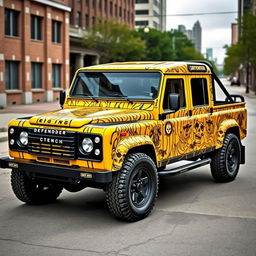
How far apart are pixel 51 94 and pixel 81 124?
35.7 meters

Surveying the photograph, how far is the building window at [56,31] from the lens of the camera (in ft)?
141

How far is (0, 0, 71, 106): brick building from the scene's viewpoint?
35.7m

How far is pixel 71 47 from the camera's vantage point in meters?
52.5

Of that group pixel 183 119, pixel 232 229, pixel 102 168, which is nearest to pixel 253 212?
pixel 232 229

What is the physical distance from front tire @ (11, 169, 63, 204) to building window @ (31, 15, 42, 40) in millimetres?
32884

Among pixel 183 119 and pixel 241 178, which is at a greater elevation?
pixel 183 119

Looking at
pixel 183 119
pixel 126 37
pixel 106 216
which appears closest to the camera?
pixel 106 216

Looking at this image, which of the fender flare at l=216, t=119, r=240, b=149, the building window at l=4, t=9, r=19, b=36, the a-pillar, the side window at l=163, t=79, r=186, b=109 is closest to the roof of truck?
the side window at l=163, t=79, r=186, b=109

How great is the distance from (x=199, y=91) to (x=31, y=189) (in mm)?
3307

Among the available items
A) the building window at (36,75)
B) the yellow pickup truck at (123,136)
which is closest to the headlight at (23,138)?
the yellow pickup truck at (123,136)

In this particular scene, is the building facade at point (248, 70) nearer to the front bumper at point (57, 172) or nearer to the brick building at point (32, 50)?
the brick building at point (32, 50)

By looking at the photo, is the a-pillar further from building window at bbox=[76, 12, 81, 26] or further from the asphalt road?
the asphalt road

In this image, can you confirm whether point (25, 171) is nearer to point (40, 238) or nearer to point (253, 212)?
point (40, 238)

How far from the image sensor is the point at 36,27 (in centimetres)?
3991
